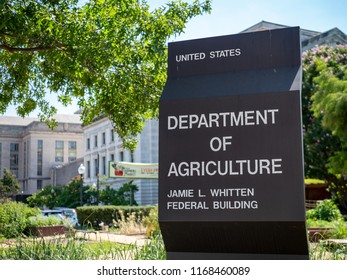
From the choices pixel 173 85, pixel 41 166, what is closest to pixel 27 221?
pixel 173 85

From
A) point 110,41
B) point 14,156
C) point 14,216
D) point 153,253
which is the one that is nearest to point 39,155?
point 14,156

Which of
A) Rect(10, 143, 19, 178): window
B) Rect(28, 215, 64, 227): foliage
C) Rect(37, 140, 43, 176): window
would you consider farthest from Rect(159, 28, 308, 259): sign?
Rect(10, 143, 19, 178): window

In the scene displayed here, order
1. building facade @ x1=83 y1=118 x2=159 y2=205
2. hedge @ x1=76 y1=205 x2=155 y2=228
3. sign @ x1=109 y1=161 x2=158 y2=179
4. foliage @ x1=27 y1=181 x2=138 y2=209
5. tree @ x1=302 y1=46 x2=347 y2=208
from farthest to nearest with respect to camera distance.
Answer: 1. building facade @ x1=83 y1=118 x2=159 y2=205
2. foliage @ x1=27 y1=181 x2=138 y2=209
3. sign @ x1=109 y1=161 x2=158 y2=179
4. hedge @ x1=76 y1=205 x2=155 y2=228
5. tree @ x1=302 y1=46 x2=347 y2=208

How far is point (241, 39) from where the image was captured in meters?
4.65

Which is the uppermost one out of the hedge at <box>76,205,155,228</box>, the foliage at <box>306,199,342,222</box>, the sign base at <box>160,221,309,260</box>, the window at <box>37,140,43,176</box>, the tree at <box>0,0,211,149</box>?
the window at <box>37,140,43,176</box>

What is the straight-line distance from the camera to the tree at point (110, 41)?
9.94 metres

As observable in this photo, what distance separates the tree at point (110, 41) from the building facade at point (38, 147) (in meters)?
83.0

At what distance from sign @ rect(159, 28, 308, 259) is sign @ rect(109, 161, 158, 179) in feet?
126

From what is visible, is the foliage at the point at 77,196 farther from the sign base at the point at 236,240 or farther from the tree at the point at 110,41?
the sign base at the point at 236,240

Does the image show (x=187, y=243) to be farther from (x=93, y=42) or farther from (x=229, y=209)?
(x=93, y=42)

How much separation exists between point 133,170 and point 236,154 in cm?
3955

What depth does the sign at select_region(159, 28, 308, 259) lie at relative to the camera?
4.17 meters

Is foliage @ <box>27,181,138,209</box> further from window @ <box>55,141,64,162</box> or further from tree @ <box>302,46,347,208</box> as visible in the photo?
window @ <box>55,141,64,162</box>

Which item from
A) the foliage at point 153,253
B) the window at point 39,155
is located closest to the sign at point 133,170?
the foliage at point 153,253
